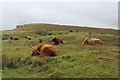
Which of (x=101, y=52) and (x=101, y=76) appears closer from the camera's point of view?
(x=101, y=76)

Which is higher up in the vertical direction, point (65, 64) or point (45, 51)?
point (45, 51)

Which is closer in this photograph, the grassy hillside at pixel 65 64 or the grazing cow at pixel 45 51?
the grassy hillside at pixel 65 64

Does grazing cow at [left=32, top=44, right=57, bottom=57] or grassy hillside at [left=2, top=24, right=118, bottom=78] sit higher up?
grazing cow at [left=32, top=44, right=57, bottom=57]

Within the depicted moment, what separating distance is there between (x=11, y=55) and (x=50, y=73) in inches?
346

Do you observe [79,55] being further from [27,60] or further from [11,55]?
[11,55]

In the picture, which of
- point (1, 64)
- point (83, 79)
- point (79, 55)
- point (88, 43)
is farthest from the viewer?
point (88, 43)

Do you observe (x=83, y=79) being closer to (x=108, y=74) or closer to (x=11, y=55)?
(x=108, y=74)

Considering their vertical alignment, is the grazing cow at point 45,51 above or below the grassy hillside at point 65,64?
above

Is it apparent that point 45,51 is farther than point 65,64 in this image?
Yes

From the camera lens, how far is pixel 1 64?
31047 millimetres

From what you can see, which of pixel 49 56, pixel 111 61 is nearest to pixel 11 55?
pixel 49 56

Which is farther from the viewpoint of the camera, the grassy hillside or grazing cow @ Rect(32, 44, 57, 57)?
grazing cow @ Rect(32, 44, 57, 57)

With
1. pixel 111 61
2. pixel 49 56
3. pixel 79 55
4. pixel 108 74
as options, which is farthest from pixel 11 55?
pixel 108 74

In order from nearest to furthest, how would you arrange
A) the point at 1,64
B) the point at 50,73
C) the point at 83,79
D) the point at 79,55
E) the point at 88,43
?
the point at 83,79 < the point at 50,73 < the point at 79,55 < the point at 1,64 < the point at 88,43
